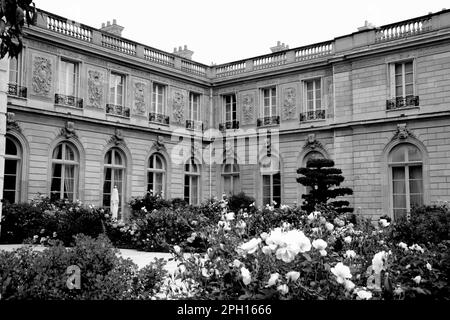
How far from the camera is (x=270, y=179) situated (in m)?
19.5

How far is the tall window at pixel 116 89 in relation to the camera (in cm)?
1752

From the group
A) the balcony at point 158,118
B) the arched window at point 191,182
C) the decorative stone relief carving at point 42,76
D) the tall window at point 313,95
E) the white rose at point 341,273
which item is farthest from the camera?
the arched window at point 191,182

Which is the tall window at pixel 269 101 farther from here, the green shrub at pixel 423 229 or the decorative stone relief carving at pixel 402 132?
the green shrub at pixel 423 229

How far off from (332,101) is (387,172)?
135 inches

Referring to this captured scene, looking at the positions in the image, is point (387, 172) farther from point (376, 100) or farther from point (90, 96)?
point (90, 96)

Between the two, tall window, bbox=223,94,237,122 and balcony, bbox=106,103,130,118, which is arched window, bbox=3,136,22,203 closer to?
balcony, bbox=106,103,130,118

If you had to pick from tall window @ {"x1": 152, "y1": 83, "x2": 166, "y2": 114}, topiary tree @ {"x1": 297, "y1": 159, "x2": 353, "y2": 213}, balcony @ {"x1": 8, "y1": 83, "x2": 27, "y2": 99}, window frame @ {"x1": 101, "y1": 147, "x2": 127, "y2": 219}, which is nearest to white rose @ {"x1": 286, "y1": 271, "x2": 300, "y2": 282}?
topiary tree @ {"x1": 297, "y1": 159, "x2": 353, "y2": 213}

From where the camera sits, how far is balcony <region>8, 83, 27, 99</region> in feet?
47.3

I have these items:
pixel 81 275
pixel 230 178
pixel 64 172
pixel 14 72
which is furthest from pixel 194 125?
pixel 81 275

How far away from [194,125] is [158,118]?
2.08 meters

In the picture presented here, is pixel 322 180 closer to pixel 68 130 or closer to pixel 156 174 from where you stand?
pixel 156 174

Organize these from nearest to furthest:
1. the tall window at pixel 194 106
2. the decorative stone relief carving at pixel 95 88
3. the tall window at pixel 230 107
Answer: the decorative stone relief carving at pixel 95 88 → the tall window at pixel 194 106 → the tall window at pixel 230 107

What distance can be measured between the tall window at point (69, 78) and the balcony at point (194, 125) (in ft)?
17.4

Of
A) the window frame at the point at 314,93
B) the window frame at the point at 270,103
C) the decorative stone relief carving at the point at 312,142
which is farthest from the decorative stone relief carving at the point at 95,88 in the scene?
the decorative stone relief carving at the point at 312,142
